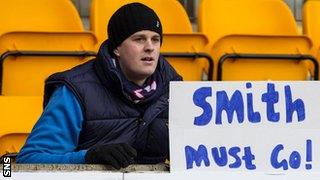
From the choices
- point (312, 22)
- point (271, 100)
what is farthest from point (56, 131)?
point (312, 22)

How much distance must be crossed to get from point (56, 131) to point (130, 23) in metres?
0.53

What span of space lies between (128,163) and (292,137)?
458 mm

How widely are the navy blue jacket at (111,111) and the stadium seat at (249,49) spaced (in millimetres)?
1917

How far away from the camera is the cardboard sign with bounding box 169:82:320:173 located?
2.12 m

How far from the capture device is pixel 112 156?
6.96 ft

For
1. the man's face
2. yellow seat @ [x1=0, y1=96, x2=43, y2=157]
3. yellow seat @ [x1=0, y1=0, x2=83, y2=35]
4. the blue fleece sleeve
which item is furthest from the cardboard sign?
yellow seat @ [x1=0, y1=0, x2=83, y2=35]

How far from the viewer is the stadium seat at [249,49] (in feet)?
15.7

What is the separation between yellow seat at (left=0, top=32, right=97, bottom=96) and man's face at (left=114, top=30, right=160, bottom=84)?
170 centimetres

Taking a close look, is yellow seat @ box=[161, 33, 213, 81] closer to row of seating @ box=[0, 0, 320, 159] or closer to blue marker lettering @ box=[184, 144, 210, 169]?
row of seating @ box=[0, 0, 320, 159]

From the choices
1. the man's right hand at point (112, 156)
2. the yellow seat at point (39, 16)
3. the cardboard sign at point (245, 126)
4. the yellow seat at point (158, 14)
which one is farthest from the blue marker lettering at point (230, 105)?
the yellow seat at point (39, 16)

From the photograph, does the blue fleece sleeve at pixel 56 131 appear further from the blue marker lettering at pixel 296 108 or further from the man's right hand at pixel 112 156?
the blue marker lettering at pixel 296 108

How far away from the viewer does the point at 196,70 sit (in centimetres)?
475

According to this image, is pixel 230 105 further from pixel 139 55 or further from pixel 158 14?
pixel 158 14

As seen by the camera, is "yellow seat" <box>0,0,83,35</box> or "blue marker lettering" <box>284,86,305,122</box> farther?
"yellow seat" <box>0,0,83,35</box>
